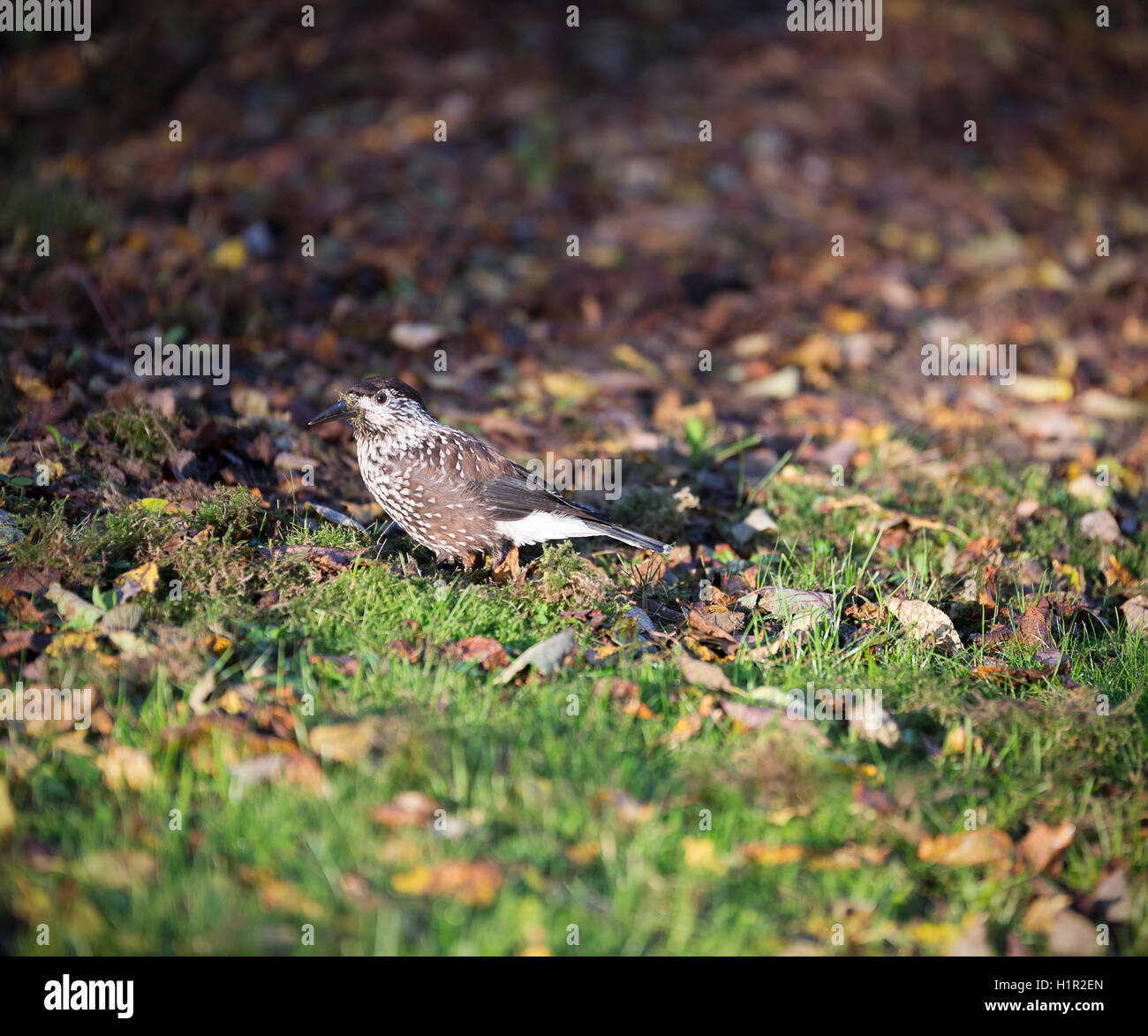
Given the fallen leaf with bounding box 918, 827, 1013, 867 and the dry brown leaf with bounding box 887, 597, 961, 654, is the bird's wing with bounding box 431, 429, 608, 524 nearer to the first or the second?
the dry brown leaf with bounding box 887, 597, 961, 654

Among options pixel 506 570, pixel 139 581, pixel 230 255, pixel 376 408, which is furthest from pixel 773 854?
pixel 230 255

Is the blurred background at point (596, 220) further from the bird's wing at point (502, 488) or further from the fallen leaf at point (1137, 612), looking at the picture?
the fallen leaf at point (1137, 612)

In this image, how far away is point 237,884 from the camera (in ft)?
10.6

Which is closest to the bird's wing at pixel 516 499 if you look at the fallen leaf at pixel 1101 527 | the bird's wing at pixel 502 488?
the bird's wing at pixel 502 488

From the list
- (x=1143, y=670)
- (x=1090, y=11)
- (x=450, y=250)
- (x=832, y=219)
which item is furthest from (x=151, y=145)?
(x=1090, y=11)

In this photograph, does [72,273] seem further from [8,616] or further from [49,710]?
[49,710]

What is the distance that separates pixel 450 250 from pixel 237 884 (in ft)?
24.8

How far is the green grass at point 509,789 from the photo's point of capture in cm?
319

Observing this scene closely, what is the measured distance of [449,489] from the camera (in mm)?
5543

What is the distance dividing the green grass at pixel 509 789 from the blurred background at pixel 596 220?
1993 millimetres

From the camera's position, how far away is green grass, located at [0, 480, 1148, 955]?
126 inches

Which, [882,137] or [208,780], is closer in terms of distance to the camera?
[208,780]

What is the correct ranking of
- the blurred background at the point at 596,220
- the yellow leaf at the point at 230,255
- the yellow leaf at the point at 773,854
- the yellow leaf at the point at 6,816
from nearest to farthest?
1. the yellow leaf at the point at 6,816
2. the yellow leaf at the point at 773,854
3. the blurred background at the point at 596,220
4. the yellow leaf at the point at 230,255

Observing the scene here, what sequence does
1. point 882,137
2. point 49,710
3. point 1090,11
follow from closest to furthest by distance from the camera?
point 49,710, point 882,137, point 1090,11
